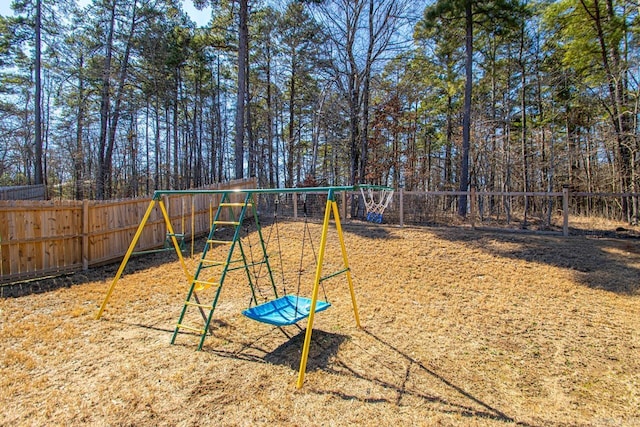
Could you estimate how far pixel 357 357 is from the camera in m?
3.39

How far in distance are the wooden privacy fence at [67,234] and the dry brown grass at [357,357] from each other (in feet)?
3.32

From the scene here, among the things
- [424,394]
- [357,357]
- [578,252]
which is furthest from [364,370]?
[578,252]

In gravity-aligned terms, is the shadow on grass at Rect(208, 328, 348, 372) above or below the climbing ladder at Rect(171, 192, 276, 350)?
below

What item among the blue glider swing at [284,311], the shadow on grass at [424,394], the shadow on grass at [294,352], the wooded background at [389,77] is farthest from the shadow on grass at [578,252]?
the blue glider swing at [284,311]

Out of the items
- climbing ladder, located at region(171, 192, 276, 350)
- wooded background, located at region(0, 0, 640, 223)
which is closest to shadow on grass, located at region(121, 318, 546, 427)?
climbing ladder, located at region(171, 192, 276, 350)

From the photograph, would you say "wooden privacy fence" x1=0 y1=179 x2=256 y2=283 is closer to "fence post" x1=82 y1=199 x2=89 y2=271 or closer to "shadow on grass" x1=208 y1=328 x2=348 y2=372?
"fence post" x1=82 y1=199 x2=89 y2=271

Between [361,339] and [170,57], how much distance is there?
17.6 metres

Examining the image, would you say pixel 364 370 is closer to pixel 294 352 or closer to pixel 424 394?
pixel 424 394

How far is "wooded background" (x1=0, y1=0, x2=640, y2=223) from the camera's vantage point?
11258mm

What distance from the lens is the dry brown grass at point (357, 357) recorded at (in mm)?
2531

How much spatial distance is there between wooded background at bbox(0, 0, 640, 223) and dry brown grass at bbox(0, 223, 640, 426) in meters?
6.93

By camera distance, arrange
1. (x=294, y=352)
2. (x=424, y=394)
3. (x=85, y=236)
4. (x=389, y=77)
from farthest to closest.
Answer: (x=389, y=77) < (x=85, y=236) < (x=294, y=352) < (x=424, y=394)

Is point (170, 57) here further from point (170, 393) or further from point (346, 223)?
point (170, 393)

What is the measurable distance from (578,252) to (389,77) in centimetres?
1139
